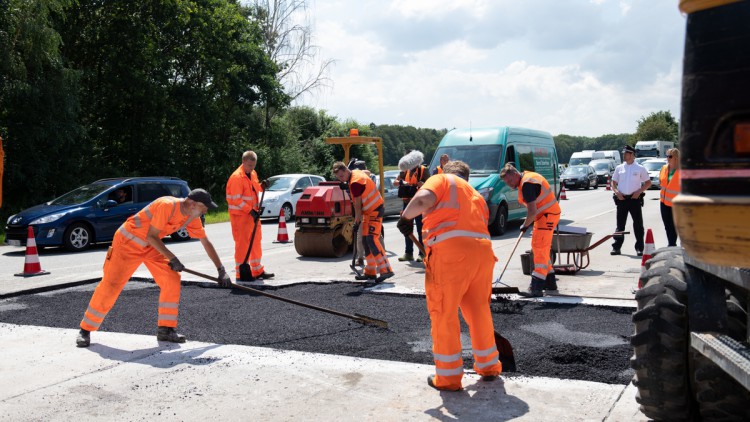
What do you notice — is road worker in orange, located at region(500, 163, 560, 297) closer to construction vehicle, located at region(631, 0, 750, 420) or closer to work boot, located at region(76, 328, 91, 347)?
work boot, located at region(76, 328, 91, 347)

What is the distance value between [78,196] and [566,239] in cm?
1033

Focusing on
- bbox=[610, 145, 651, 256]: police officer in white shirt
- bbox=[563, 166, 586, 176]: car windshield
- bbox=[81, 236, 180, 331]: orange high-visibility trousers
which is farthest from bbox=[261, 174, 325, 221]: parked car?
bbox=[563, 166, 586, 176]: car windshield

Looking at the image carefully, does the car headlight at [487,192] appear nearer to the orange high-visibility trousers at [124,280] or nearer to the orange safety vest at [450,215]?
the orange high-visibility trousers at [124,280]

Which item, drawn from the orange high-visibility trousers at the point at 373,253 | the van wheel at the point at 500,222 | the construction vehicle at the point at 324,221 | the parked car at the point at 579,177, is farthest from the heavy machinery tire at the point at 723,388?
the parked car at the point at 579,177

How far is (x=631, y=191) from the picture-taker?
455 inches

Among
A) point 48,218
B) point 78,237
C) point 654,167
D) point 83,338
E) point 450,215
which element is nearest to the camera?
point 450,215

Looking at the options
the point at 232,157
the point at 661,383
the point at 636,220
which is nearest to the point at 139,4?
the point at 232,157

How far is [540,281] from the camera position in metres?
7.86

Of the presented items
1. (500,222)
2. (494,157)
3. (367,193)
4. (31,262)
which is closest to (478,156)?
(494,157)

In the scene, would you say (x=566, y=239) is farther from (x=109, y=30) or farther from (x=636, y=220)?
(x=109, y=30)

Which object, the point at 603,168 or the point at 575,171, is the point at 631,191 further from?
the point at 603,168

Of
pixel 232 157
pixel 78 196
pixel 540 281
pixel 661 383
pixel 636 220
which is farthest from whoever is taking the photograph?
pixel 232 157

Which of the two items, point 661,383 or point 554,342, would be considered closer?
point 661,383

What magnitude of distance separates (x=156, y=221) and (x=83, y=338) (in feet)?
3.91
